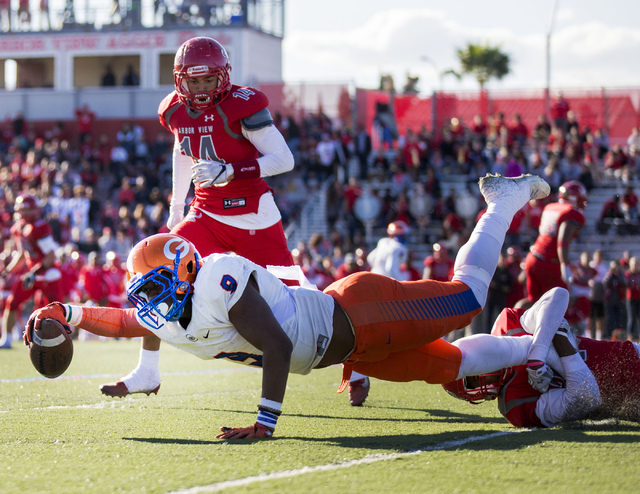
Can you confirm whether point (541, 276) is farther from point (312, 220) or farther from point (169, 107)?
point (312, 220)

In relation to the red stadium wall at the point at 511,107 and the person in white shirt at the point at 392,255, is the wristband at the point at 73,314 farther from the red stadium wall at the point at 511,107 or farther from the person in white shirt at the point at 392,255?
the red stadium wall at the point at 511,107

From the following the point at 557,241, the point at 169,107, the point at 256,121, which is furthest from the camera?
the point at 557,241

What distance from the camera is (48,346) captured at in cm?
369

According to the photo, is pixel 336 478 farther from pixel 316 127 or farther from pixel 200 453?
pixel 316 127

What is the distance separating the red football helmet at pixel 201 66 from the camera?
4.52 meters

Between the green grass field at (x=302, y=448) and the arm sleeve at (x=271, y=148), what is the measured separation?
55.3 inches

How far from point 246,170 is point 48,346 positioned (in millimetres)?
1484

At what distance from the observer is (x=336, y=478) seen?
107 inches

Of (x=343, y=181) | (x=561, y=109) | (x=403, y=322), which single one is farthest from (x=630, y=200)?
(x=403, y=322)

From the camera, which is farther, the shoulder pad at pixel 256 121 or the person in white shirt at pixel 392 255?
the person in white shirt at pixel 392 255

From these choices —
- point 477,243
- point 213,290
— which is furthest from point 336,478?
point 477,243

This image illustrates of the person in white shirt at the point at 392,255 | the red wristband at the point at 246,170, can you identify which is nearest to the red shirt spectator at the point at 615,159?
the person in white shirt at the point at 392,255

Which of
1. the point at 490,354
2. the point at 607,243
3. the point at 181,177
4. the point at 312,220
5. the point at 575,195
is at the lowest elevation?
the point at 607,243

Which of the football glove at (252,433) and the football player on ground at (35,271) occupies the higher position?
the football glove at (252,433)
